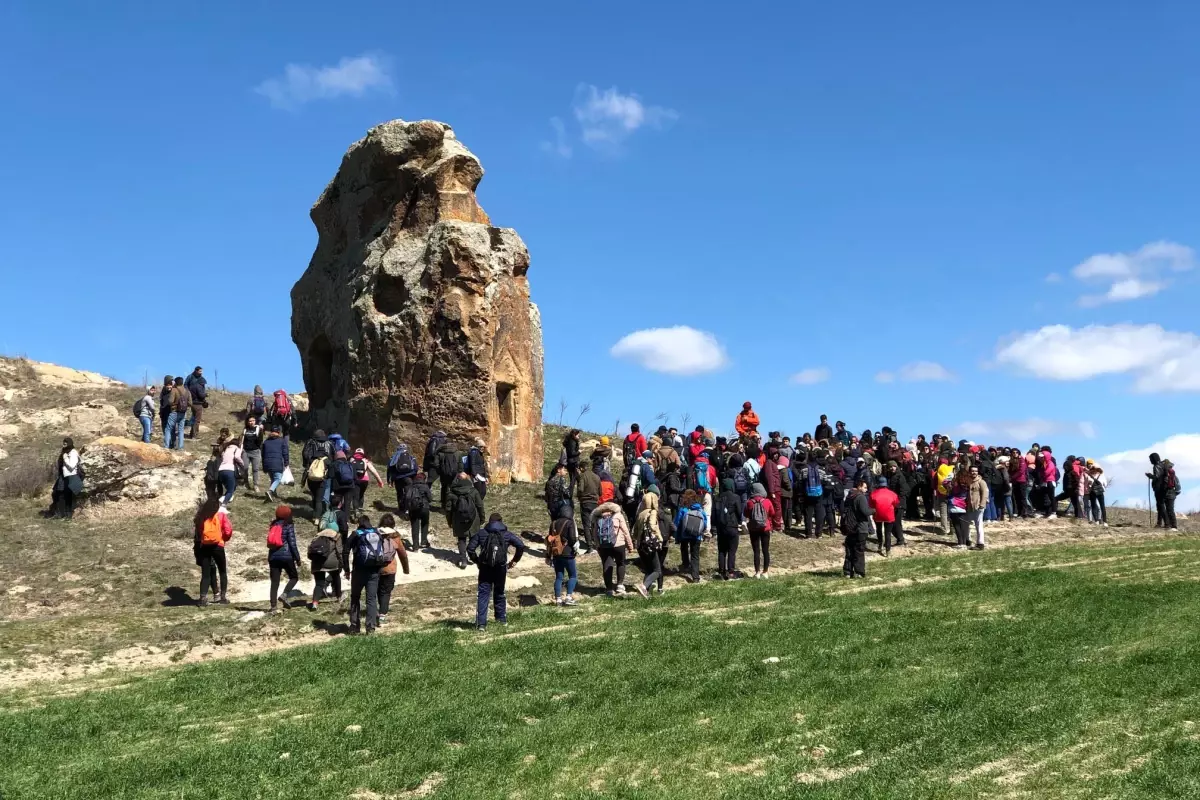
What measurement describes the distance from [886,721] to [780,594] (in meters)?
7.50

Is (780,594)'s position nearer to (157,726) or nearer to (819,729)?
(819,729)

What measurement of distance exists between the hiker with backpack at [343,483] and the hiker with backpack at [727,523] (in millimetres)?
7534

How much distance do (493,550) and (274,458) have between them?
10.2m

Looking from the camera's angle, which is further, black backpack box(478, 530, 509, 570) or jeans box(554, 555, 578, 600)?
jeans box(554, 555, 578, 600)

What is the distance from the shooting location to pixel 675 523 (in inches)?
771

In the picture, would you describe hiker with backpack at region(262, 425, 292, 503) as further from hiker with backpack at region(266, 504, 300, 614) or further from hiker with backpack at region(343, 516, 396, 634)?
hiker with backpack at region(343, 516, 396, 634)

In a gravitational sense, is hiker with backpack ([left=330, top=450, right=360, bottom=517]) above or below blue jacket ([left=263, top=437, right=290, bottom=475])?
below

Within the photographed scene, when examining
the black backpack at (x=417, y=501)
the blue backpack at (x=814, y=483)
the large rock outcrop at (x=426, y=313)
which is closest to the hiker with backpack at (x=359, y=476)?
the black backpack at (x=417, y=501)

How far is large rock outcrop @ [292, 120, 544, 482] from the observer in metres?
27.5

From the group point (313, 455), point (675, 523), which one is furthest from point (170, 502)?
point (675, 523)

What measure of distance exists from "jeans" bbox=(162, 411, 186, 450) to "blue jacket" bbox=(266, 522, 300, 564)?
35.1 feet

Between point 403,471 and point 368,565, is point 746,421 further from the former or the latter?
point 368,565

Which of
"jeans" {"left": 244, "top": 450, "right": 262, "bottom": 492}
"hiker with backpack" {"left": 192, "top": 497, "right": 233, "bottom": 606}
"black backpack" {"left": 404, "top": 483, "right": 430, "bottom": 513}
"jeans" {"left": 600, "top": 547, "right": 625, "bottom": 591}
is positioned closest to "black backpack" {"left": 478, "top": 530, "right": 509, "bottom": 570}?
"jeans" {"left": 600, "top": 547, "right": 625, "bottom": 591}

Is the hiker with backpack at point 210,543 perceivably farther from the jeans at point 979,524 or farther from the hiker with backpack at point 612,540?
the jeans at point 979,524
